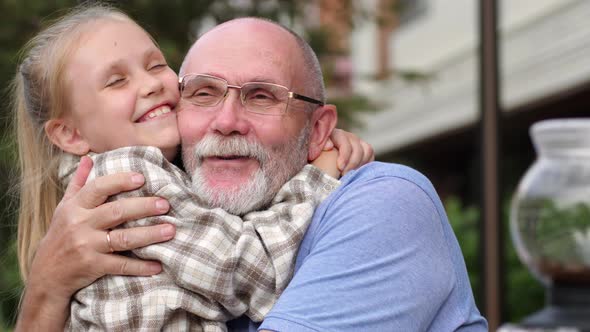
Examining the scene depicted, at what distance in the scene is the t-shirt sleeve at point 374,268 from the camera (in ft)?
6.57

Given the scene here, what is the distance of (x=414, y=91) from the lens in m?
13.3

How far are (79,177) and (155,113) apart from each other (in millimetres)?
267

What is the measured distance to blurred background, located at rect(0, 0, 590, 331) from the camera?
6.27 meters

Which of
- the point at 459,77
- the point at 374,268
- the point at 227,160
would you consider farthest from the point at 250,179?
the point at 459,77

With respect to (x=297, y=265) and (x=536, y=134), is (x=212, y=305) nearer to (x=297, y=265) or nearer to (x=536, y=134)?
(x=297, y=265)

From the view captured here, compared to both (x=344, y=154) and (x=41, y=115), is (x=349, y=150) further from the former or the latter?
(x=41, y=115)

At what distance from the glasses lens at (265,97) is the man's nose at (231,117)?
0.9 inches

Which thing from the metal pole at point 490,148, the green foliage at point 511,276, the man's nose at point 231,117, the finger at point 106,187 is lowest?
the green foliage at point 511,276

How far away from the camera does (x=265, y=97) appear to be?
254cm

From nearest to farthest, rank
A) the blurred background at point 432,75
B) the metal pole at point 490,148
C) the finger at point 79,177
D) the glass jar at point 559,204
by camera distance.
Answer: the finger at point 79,177 < the glass jar at point 559,204 < the metal pole at point 490,148 < the blurred background at point 432,75

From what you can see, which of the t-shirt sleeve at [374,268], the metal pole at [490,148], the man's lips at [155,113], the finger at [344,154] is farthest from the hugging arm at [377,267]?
the metal pole at [490,148]

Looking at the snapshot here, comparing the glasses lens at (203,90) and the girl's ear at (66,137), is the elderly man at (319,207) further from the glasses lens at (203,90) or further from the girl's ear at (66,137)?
the girl's ear at (66,137)

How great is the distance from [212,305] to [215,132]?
1.58 feet

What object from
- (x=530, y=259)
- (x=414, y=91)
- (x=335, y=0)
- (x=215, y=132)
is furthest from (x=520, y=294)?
(x=215, y=132)
